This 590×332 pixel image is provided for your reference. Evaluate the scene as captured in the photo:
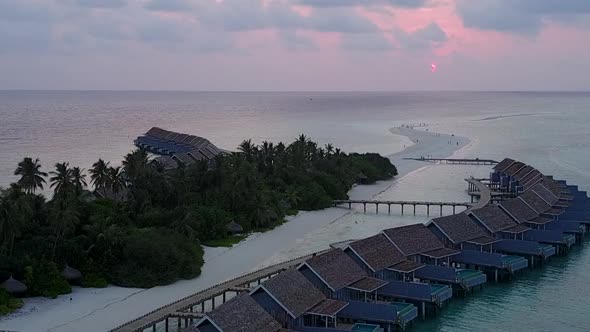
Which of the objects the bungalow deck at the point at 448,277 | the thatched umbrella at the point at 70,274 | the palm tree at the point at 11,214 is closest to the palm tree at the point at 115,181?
the palm tree at the point at 11,214

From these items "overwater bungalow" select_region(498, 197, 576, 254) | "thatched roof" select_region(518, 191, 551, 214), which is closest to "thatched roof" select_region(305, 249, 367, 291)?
"overwater bungalow" select_region(498, 197, 576, 254)

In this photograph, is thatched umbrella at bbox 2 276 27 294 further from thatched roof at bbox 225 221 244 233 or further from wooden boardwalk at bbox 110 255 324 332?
thatched roof at bbox 225 221 244 233

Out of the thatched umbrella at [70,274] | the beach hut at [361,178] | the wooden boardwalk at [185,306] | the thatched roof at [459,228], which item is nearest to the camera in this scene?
the wooden boardwalk at [185,306]

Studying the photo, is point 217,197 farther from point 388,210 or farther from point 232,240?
point 388,210

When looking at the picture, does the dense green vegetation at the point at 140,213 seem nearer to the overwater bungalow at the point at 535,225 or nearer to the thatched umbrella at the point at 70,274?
the thatched umbrella at the point at 70,274

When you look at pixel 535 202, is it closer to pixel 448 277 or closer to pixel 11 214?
pixel 448 277
